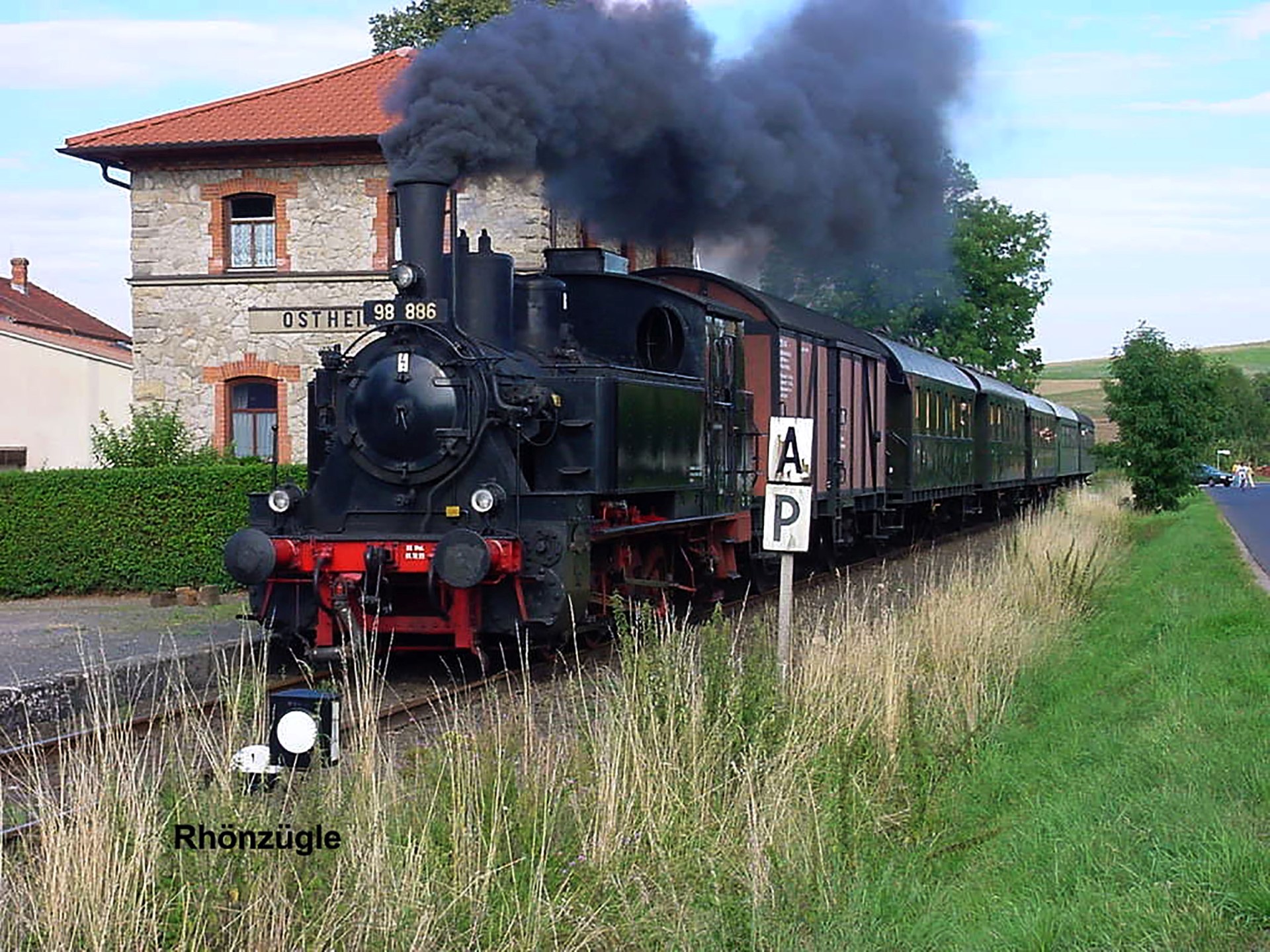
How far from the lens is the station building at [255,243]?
74.1 ft

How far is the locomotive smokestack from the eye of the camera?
35.3 feet

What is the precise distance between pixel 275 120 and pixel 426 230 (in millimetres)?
13460

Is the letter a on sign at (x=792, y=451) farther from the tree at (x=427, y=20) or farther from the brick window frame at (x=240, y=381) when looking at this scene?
the tree at (x=427, y=20)

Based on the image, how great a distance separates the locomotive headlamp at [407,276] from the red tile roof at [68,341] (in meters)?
23.5

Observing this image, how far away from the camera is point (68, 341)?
33969mm

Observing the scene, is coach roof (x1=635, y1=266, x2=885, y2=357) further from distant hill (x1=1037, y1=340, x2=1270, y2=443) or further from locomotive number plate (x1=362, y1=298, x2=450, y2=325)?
distant hill (x1=1037, y1=340, x2=1270, y2=443)

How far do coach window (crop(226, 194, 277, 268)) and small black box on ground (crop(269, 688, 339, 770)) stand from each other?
62.6 feet

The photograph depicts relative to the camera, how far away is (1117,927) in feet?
16.5

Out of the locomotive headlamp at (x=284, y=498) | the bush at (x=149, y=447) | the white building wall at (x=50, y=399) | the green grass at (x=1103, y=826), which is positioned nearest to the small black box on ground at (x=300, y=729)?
the green grass at (x=1103, y=826)

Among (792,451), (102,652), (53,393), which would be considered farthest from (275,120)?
(792,451)

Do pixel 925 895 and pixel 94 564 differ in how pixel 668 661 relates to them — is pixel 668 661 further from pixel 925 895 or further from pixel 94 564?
pixel 94 564

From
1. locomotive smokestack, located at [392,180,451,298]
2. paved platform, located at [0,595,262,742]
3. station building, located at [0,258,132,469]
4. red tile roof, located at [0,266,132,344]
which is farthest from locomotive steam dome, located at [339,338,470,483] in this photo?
red tile roof, located at [0,266,132,344]

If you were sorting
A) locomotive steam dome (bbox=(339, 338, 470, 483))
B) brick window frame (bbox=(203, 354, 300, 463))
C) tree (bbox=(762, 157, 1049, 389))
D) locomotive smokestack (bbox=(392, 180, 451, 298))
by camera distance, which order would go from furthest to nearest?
tree (bbox=(762, 157, 1049, 389))
brick window frame (bbox=(203, 354, 300, 463))
locomotive smokestack (bbox=(392, 180, 451, 298))
locomotive steam dome (bbox=(339, 338, 470, 483))

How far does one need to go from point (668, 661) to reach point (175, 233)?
18.1m
